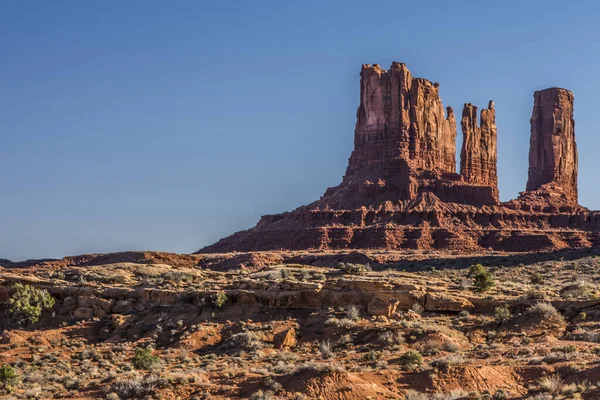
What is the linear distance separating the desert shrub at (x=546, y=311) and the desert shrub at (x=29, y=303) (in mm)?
19332

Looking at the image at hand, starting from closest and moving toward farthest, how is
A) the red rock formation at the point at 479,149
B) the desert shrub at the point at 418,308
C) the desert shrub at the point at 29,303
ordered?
the desert shrub at the point at 418,308, the desert shrub at the point at 29,303, the red rock formation at the point at 479,149

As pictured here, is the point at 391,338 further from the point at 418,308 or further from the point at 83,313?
the point at 83,313

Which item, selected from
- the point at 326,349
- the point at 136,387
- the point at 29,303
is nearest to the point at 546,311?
the point at 326,349

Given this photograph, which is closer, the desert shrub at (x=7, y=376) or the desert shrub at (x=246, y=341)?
the desert shrub at (x=7, y=376)

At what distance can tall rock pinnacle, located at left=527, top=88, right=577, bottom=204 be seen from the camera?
140875 mm

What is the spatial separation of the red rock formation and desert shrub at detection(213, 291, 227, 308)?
96.7 metres

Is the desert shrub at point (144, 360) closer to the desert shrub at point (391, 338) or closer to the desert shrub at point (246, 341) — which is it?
the desert shrub at point (246, 341)

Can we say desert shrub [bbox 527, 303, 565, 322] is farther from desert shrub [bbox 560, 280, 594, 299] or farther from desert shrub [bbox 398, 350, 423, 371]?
desert shrub [bbox 398, 350, 423, 371]

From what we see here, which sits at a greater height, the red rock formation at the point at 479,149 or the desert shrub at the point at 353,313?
the red rock formation at the point at 479,149

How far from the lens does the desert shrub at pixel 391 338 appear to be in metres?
28.9

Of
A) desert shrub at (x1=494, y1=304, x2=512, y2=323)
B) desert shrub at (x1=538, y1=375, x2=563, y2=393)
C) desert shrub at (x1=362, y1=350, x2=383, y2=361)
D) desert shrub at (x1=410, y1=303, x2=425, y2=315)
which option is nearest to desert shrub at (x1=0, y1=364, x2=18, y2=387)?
desert shrub at (x1=362, y1=350, x2=383, y2=361)

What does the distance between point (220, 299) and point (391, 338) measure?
791cm

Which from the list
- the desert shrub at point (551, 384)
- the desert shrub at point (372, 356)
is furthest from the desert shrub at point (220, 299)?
the desert shrub at point (551, 384)

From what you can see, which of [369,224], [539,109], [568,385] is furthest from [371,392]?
[539,109]
